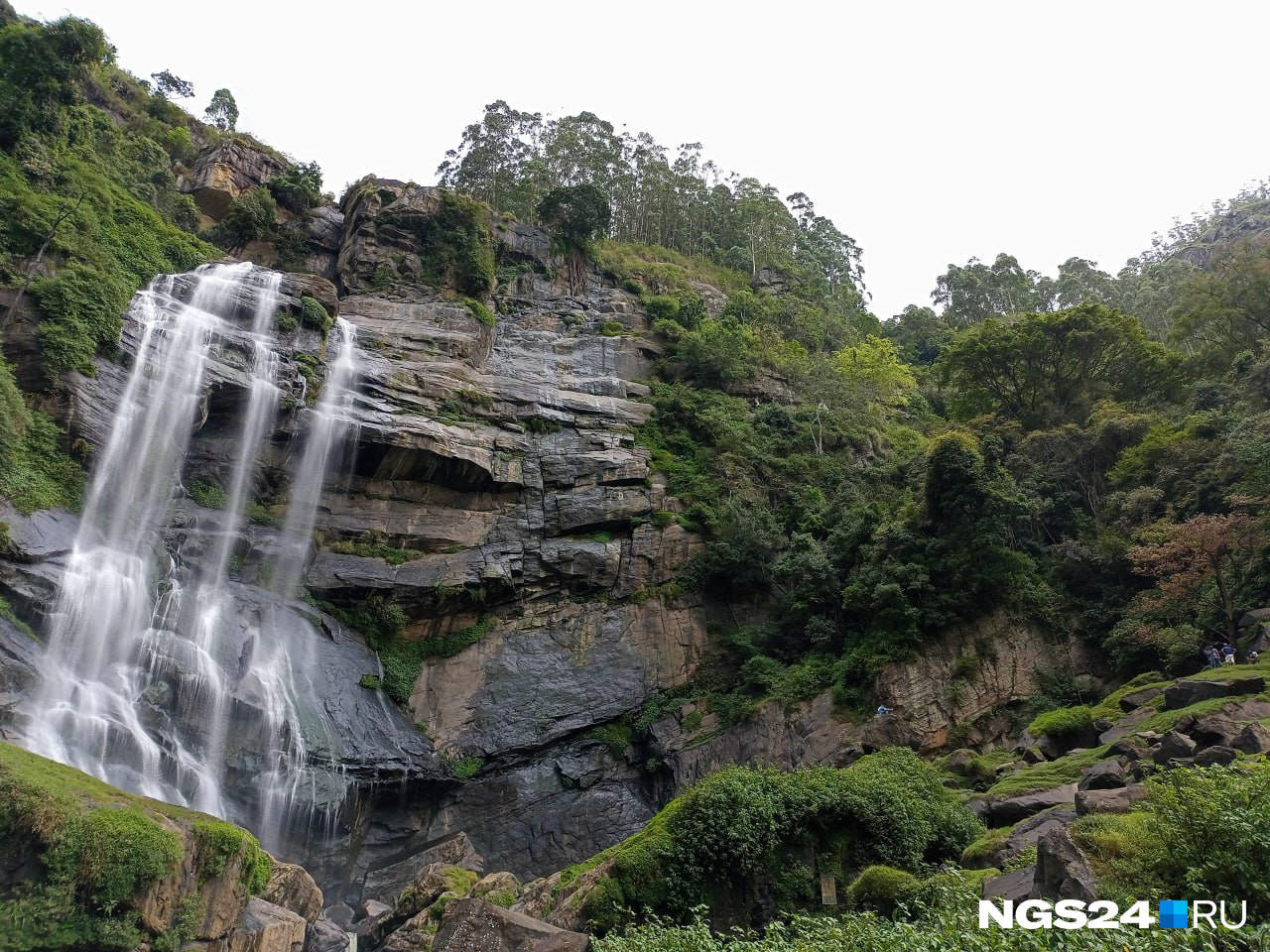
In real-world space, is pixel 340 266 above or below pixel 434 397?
above

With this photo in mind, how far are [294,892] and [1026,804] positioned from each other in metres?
11.5

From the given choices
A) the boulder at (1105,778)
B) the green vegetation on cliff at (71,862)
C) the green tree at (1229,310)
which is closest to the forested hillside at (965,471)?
the green tree at (1229,310)

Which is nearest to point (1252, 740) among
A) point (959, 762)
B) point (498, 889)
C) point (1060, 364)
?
point (959, 762)

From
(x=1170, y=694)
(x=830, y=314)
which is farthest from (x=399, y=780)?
(x=830, y=314)

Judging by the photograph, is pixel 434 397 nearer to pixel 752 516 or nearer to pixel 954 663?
pixel 752 516

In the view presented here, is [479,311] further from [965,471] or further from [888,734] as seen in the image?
[888,734]

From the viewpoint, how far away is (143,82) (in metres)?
41.5

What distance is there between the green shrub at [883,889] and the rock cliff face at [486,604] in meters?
7.02

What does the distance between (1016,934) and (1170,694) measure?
9.27 m

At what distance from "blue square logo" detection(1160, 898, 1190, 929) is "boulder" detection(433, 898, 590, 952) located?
6.56 meters

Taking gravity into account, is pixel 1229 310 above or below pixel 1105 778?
above

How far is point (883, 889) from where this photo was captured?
1101cm

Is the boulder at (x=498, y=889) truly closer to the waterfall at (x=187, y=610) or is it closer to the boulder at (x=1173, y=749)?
the waterfall at (x=187, y=610)

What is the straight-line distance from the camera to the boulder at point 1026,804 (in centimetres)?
1156
